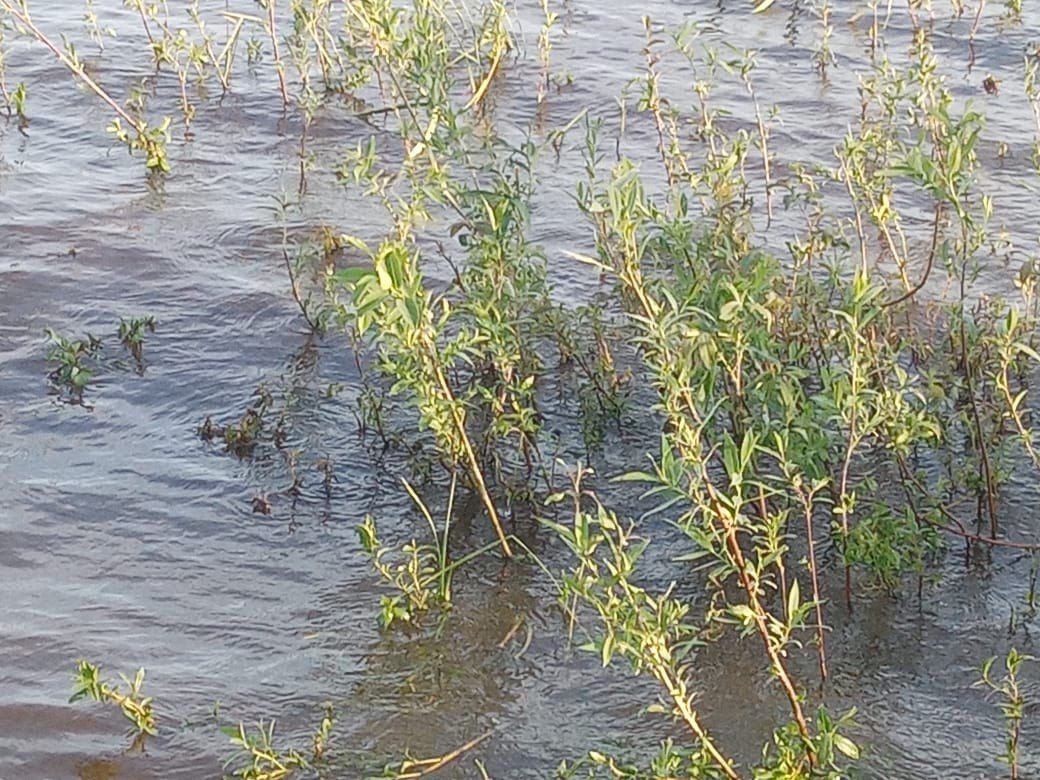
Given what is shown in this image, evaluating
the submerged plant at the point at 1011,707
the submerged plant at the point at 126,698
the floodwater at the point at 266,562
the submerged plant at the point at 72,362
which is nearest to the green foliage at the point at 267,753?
the floodwater at the point at 266,562

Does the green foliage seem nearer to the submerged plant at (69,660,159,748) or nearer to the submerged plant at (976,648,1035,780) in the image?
the submerged plant at (69,660,159,748)

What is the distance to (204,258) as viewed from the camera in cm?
689

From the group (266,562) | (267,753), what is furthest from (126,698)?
(266,562)

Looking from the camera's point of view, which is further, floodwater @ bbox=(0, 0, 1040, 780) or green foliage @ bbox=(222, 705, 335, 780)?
floodwater @ bbox=(0, 0, 1040, 780)

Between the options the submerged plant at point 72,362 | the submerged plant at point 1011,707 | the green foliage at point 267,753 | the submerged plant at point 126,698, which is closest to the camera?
the submerged plant at point 1011,707

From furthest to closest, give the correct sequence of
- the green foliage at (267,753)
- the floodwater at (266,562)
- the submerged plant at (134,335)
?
the submerged plant at (134,335)
the floodwater at (266,562)
the green foliage at (267,753)

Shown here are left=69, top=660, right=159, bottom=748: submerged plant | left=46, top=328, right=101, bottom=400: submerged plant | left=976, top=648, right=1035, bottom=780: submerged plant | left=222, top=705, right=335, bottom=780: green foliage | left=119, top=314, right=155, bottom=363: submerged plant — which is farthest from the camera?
left=119, top=314, right=155, bottom=363: submerged plant

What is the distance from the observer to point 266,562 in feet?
16.0

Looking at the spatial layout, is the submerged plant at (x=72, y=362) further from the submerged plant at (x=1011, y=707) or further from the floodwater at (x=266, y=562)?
the submerged plant at (x=1011, y=707)

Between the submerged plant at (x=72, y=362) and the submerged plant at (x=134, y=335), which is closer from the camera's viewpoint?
the submerged plant at (x=72, y=362)

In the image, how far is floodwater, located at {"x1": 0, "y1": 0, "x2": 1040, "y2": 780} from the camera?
13.4ft

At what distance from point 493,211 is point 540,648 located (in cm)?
136

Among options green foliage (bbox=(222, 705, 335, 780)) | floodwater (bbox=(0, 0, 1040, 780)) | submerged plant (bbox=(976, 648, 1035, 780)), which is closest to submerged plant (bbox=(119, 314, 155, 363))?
floodwater (bbox=(0, 0, 1040, 780))

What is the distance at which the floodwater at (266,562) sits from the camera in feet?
13.4
